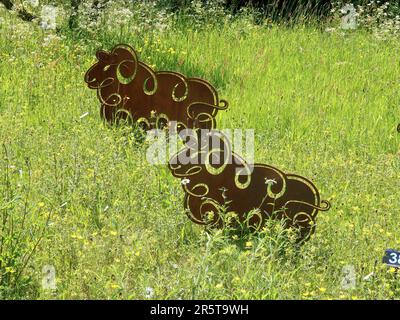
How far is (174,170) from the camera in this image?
428cm

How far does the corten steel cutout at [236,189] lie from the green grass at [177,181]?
0.11m

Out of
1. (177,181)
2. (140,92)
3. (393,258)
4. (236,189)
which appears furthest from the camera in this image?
(140,92)

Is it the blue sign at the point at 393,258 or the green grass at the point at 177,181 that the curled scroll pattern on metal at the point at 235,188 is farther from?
the blue sign at the point at 393,258

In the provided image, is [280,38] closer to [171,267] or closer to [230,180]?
[230,180]

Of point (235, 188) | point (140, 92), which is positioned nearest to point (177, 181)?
point (235, 188)

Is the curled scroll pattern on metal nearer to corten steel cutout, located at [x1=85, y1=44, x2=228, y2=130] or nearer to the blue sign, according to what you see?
the blue sign

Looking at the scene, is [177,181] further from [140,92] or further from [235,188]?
[140,92]

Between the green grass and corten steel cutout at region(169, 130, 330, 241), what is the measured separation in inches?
4.4

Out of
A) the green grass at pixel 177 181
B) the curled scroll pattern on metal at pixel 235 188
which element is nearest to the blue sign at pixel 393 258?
the green grass at pixel 177 181

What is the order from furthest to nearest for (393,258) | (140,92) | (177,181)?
(140,92) → (177,181) → (393,258)

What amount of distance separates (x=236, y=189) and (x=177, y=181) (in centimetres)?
68

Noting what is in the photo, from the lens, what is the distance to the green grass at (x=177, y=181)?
364cm

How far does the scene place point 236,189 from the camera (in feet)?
13.8
